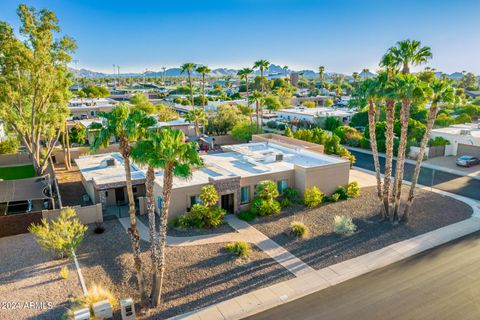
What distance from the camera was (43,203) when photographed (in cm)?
2950

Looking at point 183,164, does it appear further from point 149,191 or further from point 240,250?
point 240,250

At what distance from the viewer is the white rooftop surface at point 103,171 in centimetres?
2840

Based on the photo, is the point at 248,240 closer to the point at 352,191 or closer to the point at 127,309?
the point at 127,309

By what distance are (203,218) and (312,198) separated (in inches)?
354

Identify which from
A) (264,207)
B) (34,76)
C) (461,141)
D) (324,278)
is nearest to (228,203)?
(264,207)

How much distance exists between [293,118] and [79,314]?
5838 cm

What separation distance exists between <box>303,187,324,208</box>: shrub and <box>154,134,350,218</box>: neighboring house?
0.80 m

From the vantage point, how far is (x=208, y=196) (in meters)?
24.9

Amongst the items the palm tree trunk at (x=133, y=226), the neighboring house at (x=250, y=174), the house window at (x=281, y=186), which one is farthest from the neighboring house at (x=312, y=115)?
the palm tree trunk at (x=133, y=226)

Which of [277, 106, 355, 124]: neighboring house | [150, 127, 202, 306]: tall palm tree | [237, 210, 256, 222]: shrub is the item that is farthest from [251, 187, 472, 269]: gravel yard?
[277, 106, 355, 124]: neighboring house

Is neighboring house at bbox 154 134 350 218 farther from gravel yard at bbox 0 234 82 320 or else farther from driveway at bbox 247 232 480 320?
driveway at bbox 247 232 480 320

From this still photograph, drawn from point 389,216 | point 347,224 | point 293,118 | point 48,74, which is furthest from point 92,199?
point 293,118

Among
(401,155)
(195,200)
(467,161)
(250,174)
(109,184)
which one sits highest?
(401,155)

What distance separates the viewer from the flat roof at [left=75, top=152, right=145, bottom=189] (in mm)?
27594
